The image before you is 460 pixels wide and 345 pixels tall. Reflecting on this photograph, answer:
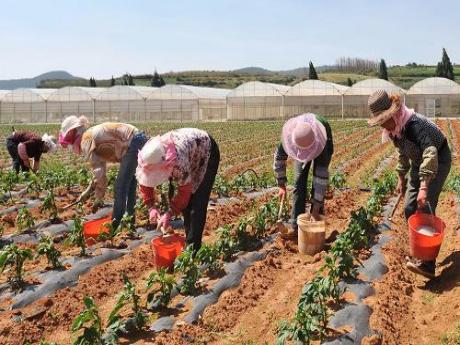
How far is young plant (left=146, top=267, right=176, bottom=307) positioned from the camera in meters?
4.18

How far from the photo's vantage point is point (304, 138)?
16.6ft

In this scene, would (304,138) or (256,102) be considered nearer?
(304,138)

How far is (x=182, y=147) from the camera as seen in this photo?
14.6 feet

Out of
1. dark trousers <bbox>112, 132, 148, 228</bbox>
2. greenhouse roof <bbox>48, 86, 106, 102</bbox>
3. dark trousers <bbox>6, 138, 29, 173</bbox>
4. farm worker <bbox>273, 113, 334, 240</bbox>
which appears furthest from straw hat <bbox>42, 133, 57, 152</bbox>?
greenhouse roof <bbox>48, 86, 106, 102</bbox>

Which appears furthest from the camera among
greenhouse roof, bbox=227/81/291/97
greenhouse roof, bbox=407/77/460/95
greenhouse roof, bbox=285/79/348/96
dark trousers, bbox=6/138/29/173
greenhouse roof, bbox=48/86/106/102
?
greenhouse roof, bbox=48/86/106/102

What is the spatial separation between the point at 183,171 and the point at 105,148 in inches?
67.9

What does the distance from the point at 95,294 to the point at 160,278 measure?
86cm

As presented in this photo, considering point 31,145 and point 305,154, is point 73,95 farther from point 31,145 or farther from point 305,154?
point 305,154

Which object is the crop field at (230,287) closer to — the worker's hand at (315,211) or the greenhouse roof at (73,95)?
the worker's hand at (315,211)

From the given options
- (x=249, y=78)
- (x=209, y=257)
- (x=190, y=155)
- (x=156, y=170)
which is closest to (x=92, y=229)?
(x=209, y=257)

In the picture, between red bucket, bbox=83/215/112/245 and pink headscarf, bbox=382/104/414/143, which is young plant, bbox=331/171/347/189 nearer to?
red bucket, bbox=83/215/112/245

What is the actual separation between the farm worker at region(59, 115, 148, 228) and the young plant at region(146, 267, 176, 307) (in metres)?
1.58

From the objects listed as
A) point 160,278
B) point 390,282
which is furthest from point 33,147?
point 390,282

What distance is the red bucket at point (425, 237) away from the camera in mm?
4602
